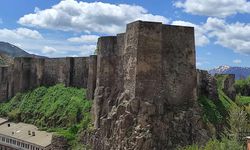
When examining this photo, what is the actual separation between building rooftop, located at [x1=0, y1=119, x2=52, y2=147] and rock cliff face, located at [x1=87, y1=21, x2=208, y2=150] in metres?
9.91

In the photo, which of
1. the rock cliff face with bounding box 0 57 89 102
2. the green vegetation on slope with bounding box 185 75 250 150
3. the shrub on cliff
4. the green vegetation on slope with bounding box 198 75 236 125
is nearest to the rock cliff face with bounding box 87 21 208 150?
the green vegetation on slope with bounding box 185 75 250 150

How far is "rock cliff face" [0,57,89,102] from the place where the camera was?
67.7 meters

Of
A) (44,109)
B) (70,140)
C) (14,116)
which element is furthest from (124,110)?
(14,116)

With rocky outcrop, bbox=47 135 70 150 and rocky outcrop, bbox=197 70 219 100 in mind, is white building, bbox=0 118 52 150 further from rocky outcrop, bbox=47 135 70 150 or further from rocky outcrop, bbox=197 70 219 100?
rocky outcrop, bbox=197 70 219 100

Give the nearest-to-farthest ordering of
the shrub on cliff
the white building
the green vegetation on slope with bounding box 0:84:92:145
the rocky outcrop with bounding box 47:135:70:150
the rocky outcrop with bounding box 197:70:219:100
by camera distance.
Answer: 1. the rocky outcrop with bounding box 47:135:70:150
2. the rocky outcrop with bounding box 197:70:219:100
3. the green vegetation on slope with bounding box 0:84:92:145
4. the white building
5. the shrub on cliff

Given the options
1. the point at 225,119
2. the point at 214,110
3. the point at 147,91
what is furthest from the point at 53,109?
the point at 225,119

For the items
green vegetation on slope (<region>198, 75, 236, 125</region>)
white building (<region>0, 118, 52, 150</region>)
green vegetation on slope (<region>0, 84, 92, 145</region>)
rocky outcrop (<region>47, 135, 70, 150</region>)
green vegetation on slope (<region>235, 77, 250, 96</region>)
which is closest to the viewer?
green vegetation on slope (<region>198, 75, 236, 125</region>)

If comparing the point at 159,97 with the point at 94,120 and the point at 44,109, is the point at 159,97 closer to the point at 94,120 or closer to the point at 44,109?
the point at 94,120

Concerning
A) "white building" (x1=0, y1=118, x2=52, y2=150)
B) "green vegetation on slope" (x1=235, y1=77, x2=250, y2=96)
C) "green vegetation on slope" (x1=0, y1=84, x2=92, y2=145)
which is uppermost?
"green vegetation on slope" (x1=235, y1=77, x2=250, y2=96)

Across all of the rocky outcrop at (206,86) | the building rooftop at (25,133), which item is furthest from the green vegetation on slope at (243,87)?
the building rooftop at (25,133)

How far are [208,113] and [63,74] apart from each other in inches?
916

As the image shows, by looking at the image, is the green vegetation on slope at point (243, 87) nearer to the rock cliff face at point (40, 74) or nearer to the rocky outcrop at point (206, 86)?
the rock cliff face at point (40, 74)

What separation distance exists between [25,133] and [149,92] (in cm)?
2310

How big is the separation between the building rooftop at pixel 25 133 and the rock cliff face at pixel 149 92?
390 inches
